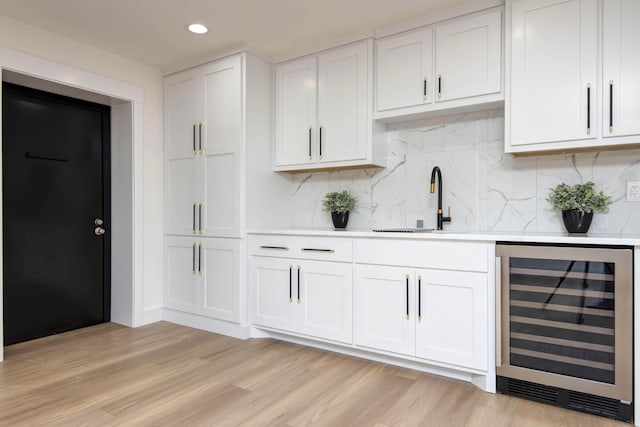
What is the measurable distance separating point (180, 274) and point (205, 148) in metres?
1.18

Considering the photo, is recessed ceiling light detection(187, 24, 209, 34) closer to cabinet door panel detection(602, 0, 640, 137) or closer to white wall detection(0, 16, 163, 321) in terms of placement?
white wall detection(0, 16, 163, 321)

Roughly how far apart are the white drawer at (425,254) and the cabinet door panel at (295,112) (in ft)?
3.38

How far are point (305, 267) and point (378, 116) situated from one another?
1250mm

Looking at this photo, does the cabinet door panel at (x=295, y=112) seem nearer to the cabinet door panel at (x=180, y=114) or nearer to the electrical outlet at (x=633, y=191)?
the cabinet door panel at (x=180, y=114)

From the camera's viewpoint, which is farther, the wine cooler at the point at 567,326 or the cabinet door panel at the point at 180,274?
the cabinet door panel at the point at 180,274

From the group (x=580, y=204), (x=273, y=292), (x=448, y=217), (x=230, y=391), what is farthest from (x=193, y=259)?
(x=580, y=204)

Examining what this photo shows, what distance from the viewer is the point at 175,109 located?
3664 mm

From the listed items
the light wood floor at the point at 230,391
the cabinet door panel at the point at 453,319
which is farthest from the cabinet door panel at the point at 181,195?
the cabinet door panel at the point at 453,319

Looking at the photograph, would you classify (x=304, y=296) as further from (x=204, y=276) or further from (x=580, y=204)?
(x=580, y=204)

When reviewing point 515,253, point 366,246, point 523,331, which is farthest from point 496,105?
point 523,331

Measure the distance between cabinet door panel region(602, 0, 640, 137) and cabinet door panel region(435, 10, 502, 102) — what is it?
56cm

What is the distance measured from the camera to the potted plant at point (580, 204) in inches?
91.2

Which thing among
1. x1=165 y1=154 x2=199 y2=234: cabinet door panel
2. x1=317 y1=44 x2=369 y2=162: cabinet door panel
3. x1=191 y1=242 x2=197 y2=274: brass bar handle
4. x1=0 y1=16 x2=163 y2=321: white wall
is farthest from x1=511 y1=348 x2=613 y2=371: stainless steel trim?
x1=0 y1=16 x2=163 y2=321: white wall

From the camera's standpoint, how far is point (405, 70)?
2820 mm
